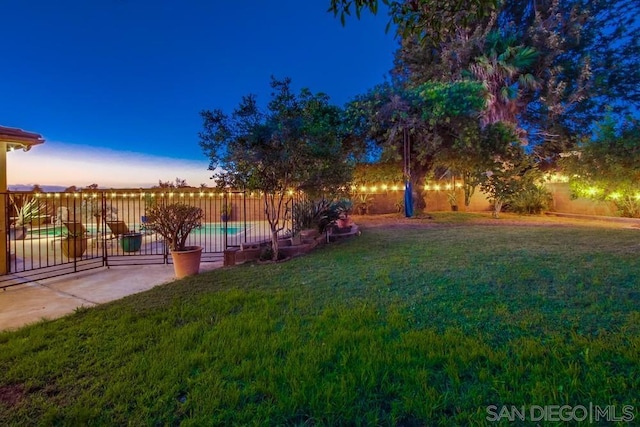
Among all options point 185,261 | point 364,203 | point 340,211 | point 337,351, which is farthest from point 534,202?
point 337,351

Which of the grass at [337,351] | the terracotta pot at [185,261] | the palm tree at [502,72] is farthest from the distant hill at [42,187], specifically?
the palm tree at [502,72]

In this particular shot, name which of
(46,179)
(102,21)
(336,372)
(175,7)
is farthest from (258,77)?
(336,372)

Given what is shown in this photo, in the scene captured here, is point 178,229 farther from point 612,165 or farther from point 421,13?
point 612,165

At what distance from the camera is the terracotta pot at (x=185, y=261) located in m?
5.53

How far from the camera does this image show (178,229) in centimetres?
571

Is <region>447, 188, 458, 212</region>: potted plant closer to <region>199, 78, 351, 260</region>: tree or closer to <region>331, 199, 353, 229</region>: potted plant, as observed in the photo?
<region>331, 199, 353, 229</region>: potted plant

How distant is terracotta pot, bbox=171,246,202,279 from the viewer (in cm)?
553

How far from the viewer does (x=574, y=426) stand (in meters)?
1.78

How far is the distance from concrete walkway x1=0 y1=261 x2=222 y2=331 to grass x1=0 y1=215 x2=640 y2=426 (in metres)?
0.51

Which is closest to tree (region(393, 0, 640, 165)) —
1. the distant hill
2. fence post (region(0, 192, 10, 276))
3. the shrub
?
the shrub

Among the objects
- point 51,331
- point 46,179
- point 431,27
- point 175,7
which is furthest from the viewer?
point 46,179

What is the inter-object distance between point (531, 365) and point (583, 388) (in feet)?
1.07

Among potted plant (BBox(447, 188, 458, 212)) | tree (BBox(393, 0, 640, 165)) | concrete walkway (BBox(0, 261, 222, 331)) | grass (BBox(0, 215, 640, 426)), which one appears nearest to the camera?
grass (BBox(0, 215, 640, 426))

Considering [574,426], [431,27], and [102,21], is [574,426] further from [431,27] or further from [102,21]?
[102,21]
